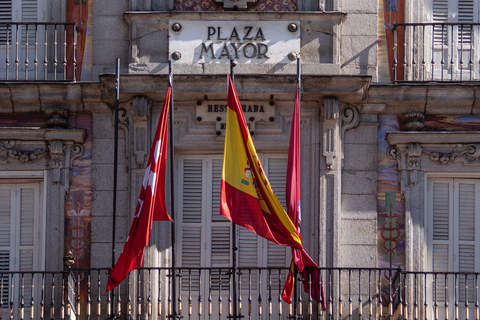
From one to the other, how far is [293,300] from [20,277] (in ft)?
12.0

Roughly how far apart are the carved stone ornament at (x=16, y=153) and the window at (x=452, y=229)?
524cm

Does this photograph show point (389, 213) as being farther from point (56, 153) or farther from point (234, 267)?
point (56, 153)

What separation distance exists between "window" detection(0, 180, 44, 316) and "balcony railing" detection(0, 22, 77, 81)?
5.12 feet

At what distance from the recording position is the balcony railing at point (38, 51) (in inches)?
593

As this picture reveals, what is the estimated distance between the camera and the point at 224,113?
14.7 meters

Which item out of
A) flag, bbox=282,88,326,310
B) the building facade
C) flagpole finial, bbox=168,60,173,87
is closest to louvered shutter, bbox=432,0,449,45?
the building facade

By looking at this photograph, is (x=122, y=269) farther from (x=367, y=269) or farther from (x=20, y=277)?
(x=367, y=269)

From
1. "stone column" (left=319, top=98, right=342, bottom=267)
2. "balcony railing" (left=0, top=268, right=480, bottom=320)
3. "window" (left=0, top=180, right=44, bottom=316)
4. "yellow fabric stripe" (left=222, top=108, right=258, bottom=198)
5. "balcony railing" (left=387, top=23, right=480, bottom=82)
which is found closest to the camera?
"yellow fabric stripe" (left=222, top=108, right=258, bottom=198)

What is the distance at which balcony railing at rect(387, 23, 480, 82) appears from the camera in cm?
1504

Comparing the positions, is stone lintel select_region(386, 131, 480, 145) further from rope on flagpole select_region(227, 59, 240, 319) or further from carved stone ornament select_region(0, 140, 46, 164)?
carved stone ornament select_region(0, 140, 46, 164)

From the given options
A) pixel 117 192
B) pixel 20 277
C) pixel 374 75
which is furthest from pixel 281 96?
pixel 20 277

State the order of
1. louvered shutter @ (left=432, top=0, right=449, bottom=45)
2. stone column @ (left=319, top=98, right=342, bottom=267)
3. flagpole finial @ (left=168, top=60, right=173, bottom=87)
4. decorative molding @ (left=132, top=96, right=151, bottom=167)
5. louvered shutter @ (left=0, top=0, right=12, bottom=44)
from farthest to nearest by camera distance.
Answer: louvered shutter @ (left=0, top=0, right=12, bottom=44) → louvered shutter @ (left=432, top=0, right=449, bottom=45) → decorative molding @ (left=132, top=96, right=151, bottom=167) → stone column @ (left=319, top=98, right=342, bottom=267) → flagpole finial @ (left=168, top=60, right=173, bottom=87)

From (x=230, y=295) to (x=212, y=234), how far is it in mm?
872

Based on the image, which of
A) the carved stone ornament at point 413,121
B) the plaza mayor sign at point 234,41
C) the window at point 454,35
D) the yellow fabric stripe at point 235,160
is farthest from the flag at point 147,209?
the window at point 454,35
